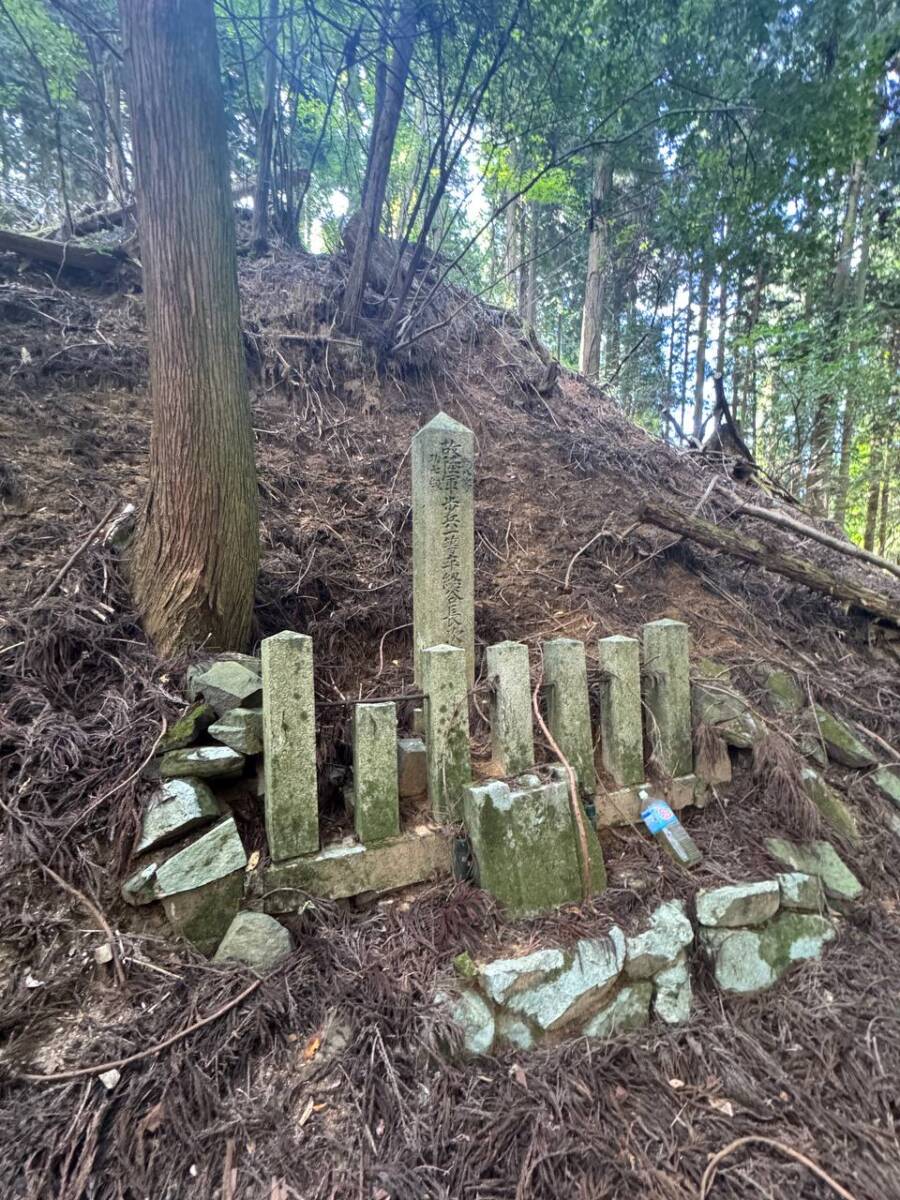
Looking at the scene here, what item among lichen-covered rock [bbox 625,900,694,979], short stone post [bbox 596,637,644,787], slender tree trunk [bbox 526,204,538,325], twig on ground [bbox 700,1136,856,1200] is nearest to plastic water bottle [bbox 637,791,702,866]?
short stone post [bbox 596,637,644,787]

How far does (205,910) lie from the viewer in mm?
1880

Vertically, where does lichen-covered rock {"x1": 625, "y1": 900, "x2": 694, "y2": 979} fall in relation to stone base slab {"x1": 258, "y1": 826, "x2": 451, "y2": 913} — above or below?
below

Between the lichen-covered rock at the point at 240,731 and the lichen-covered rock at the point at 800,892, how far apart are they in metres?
2.43

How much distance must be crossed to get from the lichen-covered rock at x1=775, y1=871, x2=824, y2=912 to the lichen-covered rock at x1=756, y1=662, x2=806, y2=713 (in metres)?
1.09

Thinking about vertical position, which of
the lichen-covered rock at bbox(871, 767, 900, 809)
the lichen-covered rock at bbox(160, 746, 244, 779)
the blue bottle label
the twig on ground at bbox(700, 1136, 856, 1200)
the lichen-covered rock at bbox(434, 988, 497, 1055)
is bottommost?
the twig on ground at bbox(700, 1136, 856, 1200)

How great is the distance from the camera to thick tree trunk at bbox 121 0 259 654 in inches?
109

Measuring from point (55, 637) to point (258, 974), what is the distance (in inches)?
68.5

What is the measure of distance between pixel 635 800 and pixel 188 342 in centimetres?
341

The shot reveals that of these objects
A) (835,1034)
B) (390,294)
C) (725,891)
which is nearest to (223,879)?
(725,891)

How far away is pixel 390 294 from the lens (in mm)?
6172

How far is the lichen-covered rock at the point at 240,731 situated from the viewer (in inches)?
86.0

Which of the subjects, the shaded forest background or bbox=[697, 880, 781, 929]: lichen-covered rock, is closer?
bbox=[697, 880, 781, 929]: lichen-covered rock

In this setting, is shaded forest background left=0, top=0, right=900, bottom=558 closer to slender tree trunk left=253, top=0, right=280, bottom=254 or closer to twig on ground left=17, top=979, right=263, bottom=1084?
slender tree trunk left=253, top=0, right=280, bottom=254

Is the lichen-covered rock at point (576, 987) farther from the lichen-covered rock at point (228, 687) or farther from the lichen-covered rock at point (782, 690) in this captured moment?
the lichen-covered rock at point (782, 690)
